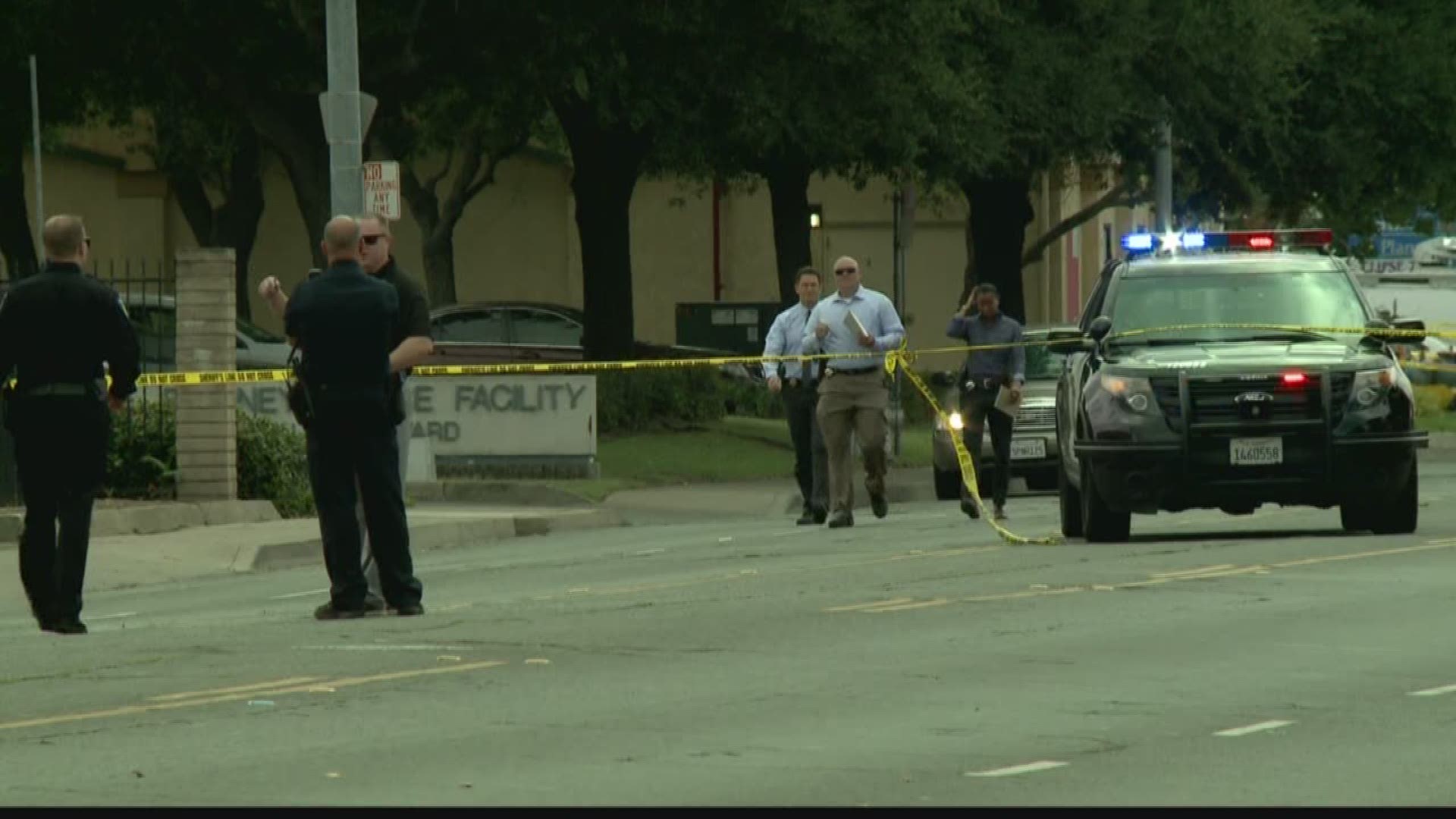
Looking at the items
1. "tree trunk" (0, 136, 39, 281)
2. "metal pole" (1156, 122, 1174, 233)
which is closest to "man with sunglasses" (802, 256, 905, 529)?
"metal pole" (1156, 122, 1174, 233)

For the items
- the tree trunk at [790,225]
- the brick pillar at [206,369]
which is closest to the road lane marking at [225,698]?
the brick pillar at [206,369]

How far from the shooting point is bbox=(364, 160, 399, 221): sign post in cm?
2344

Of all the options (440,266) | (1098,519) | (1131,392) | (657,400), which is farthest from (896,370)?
(440,266)

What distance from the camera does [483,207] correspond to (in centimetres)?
6172

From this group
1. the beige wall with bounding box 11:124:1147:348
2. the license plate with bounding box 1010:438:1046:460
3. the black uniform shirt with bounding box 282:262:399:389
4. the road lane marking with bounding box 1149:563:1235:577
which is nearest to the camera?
the black uniform shirt with bounding box 282:262:399:389

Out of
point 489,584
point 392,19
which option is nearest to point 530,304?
point 392,19

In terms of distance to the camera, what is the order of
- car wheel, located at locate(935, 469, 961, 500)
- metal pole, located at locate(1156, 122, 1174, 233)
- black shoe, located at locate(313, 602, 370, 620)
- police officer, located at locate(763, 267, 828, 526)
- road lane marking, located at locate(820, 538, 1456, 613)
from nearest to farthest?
black shoe, located at locate(313, 602, 370, 620)
road lane marking, located at locate(820, 538, 1456, 613)
police officer, located at locate(763, 267, 828, 526)
car wheel, located at locate(935, 469, 961, 500)
metal pole, located at locate(1156, 122, 1174, 233)

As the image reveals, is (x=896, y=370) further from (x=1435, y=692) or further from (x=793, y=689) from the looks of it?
(x=1435, y=692)

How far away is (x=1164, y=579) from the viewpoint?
50.3 feet

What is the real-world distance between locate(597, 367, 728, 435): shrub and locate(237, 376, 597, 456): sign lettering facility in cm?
532

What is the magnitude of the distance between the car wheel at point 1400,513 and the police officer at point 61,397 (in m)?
8.00

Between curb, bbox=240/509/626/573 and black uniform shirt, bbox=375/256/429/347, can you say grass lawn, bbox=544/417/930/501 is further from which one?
black uniform shirt, bbox=375/256/429/347

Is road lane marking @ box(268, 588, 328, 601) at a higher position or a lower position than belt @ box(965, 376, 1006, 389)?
lower

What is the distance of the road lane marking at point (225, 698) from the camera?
10430 mm
